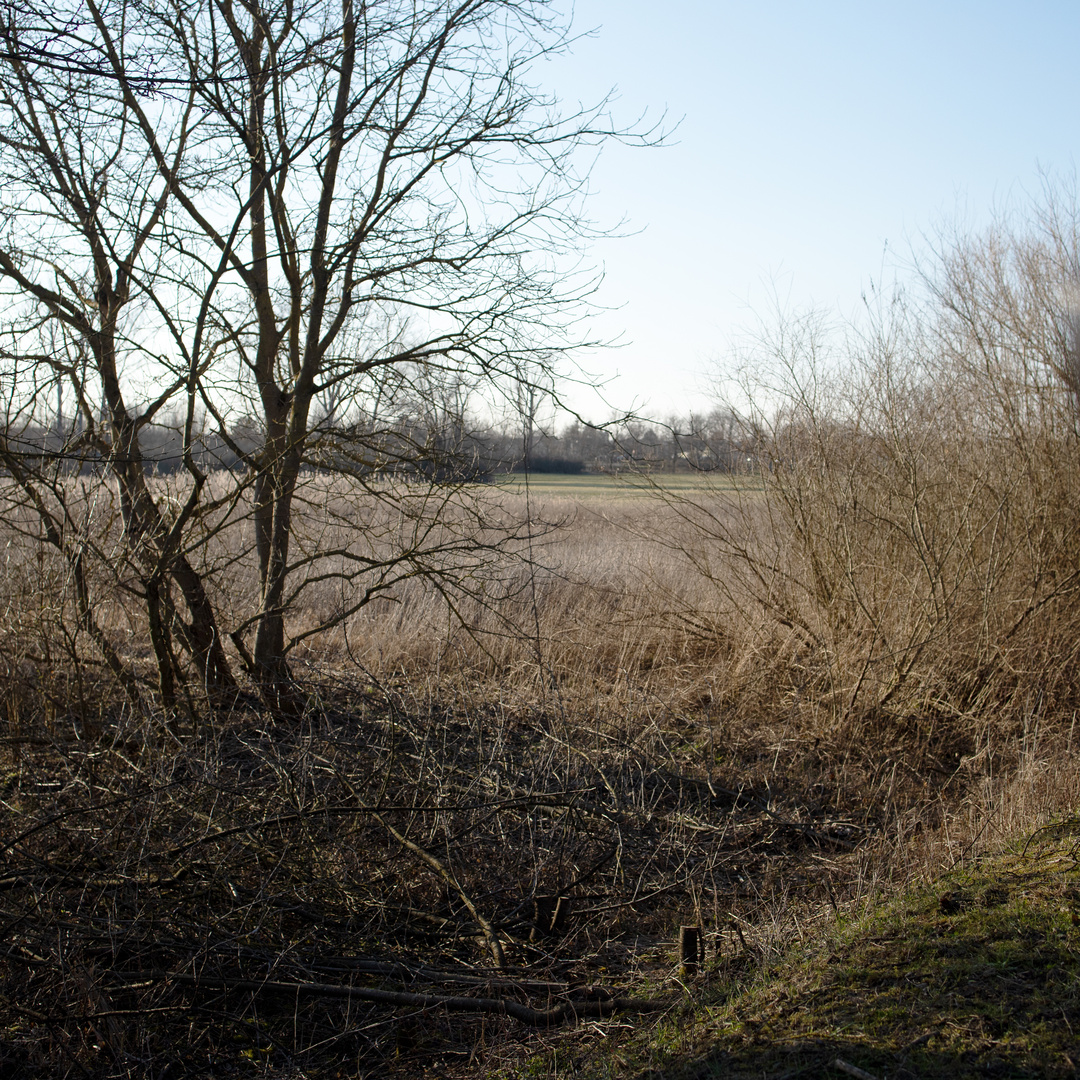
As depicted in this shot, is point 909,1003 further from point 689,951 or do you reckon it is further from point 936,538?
point 936,538

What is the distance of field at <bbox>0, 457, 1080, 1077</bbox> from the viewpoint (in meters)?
3.07

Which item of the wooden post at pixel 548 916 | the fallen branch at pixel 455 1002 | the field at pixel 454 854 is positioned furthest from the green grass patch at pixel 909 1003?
the wooden post at pixel 548 916

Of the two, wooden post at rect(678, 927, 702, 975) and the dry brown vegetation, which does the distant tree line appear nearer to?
the dry brown vegetation

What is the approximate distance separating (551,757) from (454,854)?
34.4 inches

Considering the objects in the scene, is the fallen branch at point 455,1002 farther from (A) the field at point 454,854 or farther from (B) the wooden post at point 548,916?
(B) the wooden post at point 548,916

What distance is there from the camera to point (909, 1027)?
2.39 metres

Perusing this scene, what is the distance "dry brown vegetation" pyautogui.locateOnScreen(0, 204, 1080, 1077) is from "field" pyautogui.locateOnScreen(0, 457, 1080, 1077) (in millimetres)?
23

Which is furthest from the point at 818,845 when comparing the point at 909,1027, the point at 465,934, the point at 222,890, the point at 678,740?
the point at 222,890

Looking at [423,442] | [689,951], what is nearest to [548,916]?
[689,951]

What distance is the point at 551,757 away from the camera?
4855 millimetres

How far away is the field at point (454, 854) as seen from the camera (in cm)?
307

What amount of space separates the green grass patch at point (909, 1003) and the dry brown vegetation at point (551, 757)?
0.36 m

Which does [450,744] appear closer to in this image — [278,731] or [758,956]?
[278,731]

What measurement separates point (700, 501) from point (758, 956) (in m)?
5.64
